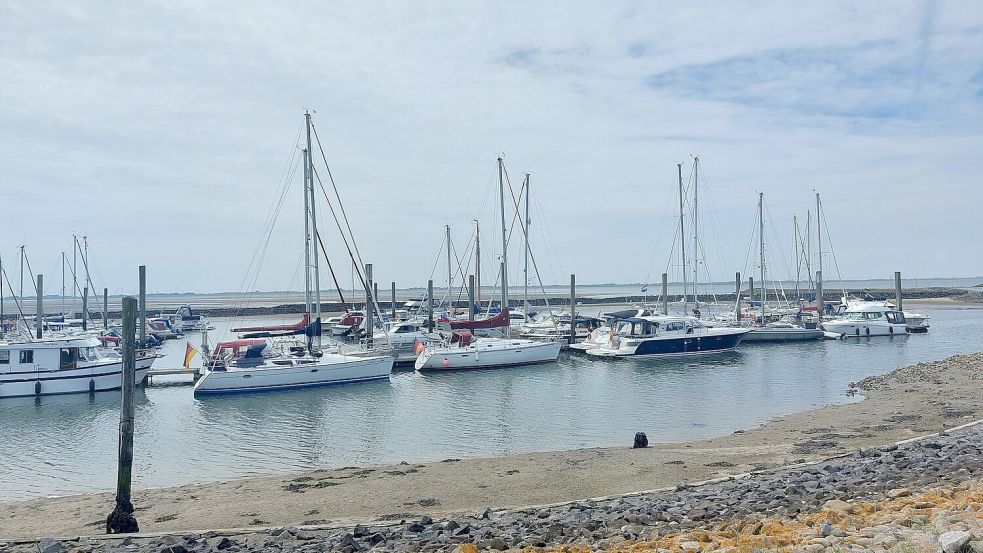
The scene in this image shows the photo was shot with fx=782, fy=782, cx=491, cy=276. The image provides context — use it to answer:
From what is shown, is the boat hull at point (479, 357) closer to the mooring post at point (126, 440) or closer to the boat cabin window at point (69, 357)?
the boat cabin window at point (69, 357)

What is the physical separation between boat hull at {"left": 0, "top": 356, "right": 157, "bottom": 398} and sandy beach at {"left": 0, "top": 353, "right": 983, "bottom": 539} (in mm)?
18623

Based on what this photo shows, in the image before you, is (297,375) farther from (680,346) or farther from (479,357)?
(680,346)

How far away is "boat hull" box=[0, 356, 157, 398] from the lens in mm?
33469

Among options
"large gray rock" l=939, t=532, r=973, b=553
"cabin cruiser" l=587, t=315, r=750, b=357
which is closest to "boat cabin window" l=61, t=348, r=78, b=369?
"cabin cruiser" l=587, t=315, r=750, b=357

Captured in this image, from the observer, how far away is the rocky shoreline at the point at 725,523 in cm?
852

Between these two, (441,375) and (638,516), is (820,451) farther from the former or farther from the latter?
(441,375)

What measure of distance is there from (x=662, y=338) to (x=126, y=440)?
36.8 metres

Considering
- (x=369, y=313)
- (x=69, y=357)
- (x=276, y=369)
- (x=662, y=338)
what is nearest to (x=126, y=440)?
(x=276, y=369)

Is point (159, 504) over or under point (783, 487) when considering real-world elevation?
under

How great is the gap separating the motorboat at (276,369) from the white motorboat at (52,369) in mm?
4389

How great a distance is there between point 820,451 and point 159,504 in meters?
14.9

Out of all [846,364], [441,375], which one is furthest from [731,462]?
[846,364]

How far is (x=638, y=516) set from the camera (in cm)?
1115

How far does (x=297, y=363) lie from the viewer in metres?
35.4
